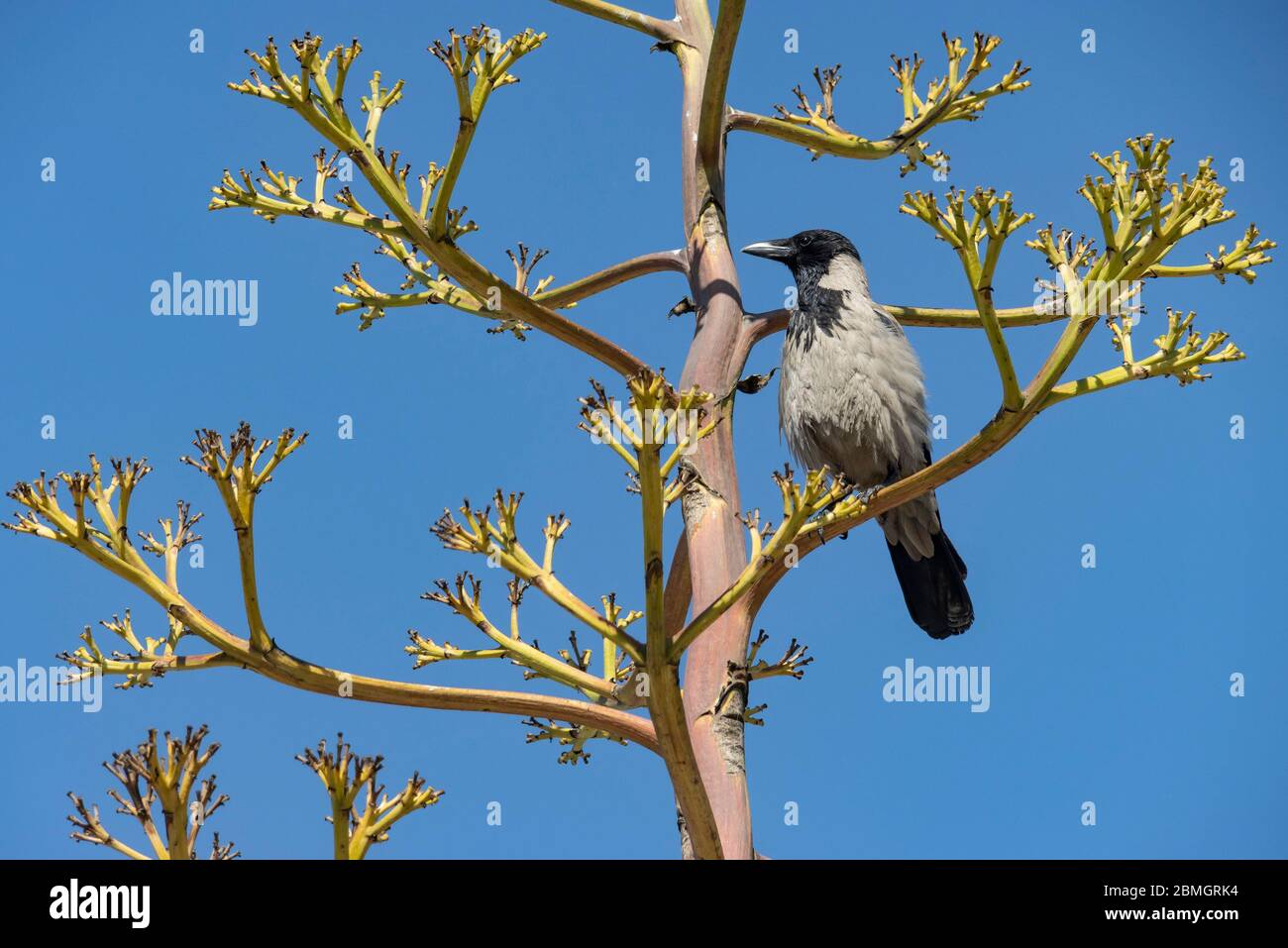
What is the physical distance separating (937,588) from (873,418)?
2.64ft

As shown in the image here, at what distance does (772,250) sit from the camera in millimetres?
6340

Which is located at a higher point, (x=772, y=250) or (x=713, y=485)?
(x=772, y=250)

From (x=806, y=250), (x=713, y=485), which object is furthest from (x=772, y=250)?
(x=713, y=485)

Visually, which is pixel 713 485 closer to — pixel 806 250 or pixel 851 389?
pixel 851 389

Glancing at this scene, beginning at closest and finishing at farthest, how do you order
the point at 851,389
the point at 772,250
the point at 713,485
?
the point at 713,485, the point at 851,389, the point at 772,250

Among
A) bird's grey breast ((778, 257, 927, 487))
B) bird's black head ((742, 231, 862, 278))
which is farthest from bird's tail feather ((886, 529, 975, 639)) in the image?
bird's black head ((742, 231, 862, 278))

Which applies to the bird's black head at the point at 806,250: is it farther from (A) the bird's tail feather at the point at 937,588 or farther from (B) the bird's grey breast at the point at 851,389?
(A) the bird's tail feather at the point at 937,588

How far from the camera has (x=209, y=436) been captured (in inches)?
140

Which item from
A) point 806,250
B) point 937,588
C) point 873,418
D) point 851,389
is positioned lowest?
point 937,588

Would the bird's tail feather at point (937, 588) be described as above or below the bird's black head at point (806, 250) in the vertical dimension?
below

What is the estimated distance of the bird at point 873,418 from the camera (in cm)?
581

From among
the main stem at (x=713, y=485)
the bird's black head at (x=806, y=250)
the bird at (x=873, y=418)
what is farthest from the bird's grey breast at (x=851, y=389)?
the main stem at (x=713, y=485)

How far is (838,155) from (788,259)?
712 mm
